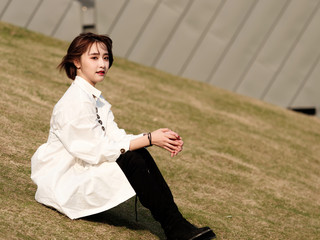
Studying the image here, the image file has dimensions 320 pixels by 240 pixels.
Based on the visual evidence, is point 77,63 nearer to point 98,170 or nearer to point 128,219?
point 98,170

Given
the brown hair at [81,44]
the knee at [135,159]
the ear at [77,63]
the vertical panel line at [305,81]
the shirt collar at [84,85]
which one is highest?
the vertical panel line at [305,81]

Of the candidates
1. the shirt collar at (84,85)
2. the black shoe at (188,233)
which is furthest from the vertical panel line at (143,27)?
the black shoe at (188,233)

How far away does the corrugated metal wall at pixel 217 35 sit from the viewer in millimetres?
13430

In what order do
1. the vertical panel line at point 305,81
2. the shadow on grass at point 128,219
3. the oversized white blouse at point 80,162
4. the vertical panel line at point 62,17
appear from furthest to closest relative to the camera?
the vertical panel line at point 305,81
the vertical panel line at point 62,17
the shadow on grass at point 128,219
the oversized white blouse at point 80,162

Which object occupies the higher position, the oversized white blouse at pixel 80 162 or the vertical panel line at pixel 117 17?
the vertical panel line at pixel 117 17

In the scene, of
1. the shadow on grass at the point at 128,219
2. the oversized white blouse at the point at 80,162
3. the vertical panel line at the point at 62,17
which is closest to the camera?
the oversized white blouse at the point at 80,162

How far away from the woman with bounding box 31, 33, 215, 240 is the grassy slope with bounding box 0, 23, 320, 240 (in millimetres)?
248

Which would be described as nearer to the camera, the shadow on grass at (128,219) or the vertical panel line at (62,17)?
the shadow on grass at (128,219)

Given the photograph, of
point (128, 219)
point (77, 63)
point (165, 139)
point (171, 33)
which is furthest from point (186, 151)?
point (171, 33)

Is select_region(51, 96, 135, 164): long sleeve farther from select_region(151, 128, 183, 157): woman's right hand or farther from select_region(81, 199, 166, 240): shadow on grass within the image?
select_region(81, 199, 166, 240): shadow on grass

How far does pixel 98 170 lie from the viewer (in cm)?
443

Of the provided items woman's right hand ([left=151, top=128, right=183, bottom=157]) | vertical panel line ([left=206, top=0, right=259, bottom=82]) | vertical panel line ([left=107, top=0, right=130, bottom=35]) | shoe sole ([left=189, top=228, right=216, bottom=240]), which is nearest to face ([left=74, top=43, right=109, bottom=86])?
woman's right hand ([left=151, top=128, right=183, bottom=157])

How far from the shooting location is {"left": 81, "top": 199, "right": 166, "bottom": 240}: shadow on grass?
4.94 metres

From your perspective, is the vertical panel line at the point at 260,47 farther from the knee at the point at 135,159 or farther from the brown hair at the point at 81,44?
the knee at the point at 135,159
